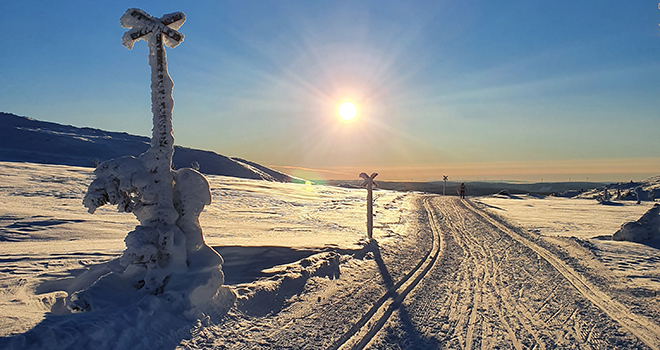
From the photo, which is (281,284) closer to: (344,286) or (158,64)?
(344,286)

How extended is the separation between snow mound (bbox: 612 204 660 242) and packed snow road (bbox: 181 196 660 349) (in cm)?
635

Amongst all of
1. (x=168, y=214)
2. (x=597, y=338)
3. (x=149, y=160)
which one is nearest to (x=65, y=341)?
(x=168, y=214)

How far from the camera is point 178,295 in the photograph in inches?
244

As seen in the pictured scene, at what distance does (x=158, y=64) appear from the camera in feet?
22.8

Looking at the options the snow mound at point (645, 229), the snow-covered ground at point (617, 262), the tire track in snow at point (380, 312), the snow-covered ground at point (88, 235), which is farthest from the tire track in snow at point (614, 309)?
the snow-covered ground at point (88, 235)

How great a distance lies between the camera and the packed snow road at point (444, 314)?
19.3 ft

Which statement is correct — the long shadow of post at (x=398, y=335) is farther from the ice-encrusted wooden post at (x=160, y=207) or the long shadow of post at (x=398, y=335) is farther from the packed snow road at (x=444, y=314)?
the ice-encrusted wooden post at (x=160, y=207)

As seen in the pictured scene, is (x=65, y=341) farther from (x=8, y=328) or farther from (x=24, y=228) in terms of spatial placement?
(x=24, y=228)

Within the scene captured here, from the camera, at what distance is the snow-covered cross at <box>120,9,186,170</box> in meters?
6.84

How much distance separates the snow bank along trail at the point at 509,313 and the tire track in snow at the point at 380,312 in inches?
5.9

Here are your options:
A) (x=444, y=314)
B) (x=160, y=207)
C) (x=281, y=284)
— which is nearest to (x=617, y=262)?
(x=444, y=314)

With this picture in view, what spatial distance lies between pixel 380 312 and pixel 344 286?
72.5 inches

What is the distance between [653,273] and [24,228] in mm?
21119

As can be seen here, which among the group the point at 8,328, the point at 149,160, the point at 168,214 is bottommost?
the point at 8,328
